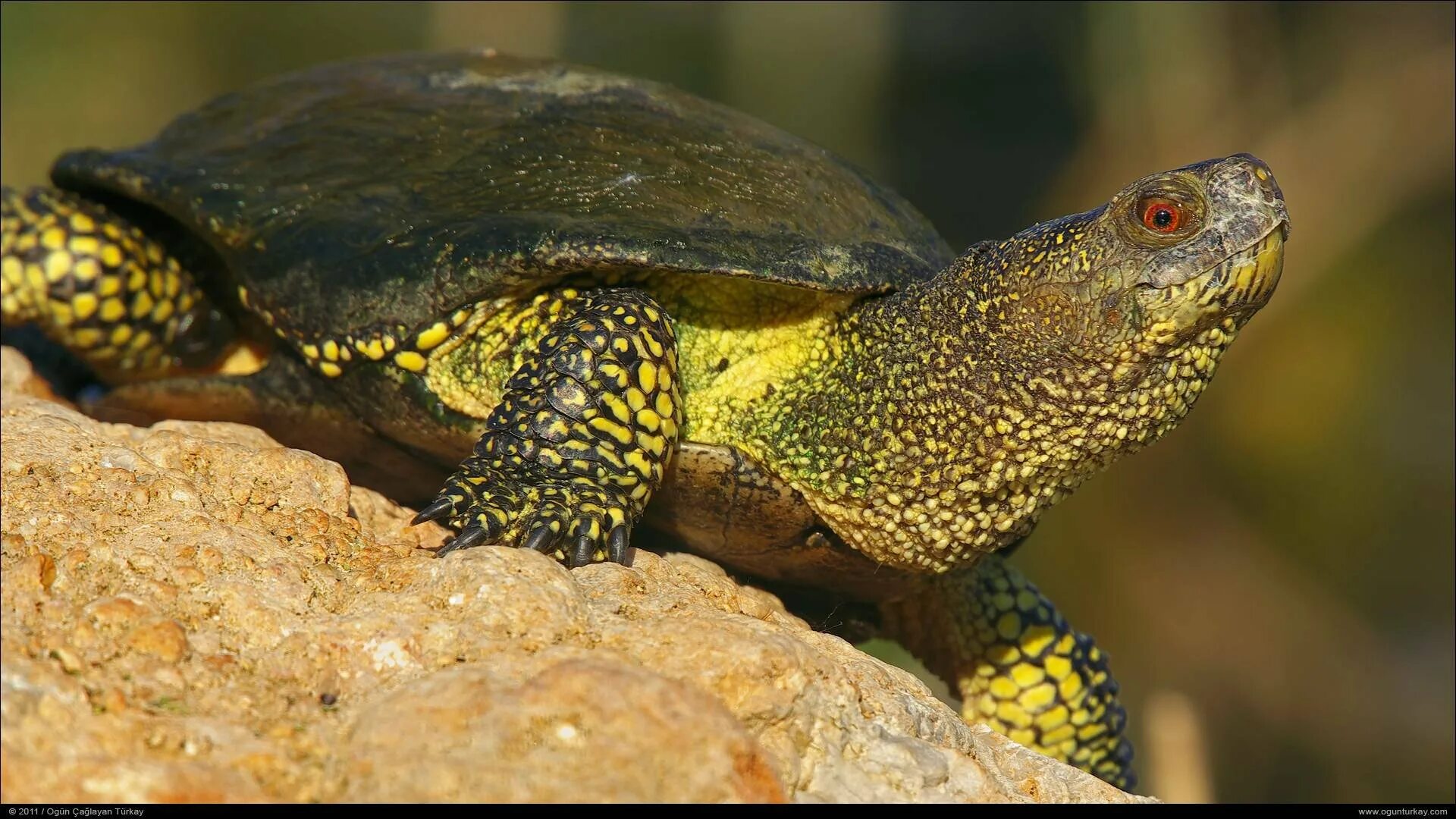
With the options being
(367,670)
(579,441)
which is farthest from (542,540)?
(367,670)

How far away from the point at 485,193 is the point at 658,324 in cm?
67

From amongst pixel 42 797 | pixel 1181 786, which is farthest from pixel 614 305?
pixel 1181 786

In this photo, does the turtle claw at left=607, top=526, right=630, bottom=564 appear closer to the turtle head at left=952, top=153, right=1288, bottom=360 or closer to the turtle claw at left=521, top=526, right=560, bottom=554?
the turtle claw at left=521, top=526, right=560, bottom=554

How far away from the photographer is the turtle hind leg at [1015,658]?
13.6 feet

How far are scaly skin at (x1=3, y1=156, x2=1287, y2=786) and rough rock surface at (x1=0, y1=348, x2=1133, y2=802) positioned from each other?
11.4 inches

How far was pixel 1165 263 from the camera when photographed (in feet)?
9.15

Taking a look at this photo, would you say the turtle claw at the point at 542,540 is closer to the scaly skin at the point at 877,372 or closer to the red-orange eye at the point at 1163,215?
the scaly skin at the point at 877,372

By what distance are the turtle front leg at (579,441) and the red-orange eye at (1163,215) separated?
3.95 feet

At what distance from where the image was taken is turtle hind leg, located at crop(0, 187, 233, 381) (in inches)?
155

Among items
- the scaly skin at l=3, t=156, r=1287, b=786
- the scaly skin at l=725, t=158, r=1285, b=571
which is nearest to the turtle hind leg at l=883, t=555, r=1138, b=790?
the scaly skin at l=3, t=156, r=1287, b=786

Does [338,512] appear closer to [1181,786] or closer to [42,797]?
[42,797]

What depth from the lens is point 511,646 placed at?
6.88 feet

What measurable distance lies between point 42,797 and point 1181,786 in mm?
3403

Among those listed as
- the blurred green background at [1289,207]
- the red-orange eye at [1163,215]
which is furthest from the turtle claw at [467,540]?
the blurred green background at [1289,207]
